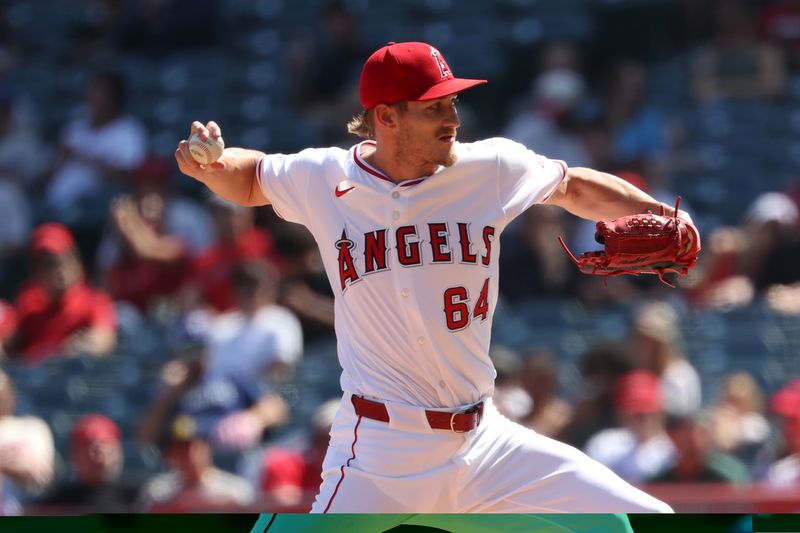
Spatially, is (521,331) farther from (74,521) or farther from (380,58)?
(74,521)

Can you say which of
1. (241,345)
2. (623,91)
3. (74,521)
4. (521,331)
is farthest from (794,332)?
(74,521)

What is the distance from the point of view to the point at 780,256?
7160mm

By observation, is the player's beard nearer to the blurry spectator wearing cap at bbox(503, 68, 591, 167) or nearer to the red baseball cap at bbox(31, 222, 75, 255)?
the red baseball cap at bbox(31, 222, 75, 255)

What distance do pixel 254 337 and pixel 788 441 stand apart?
2.69m

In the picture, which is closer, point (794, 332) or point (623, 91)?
point (794, 332)

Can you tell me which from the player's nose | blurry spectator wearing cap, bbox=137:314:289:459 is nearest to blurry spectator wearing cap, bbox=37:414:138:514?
blurry spectator wearing cap, bbox=137:314:289:459

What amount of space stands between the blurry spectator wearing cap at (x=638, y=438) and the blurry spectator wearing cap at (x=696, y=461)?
7cm

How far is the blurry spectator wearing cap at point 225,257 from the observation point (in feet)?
23.8

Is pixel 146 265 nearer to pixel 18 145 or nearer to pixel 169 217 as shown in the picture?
pixel 169 217

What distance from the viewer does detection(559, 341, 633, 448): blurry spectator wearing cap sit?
6.29 metres

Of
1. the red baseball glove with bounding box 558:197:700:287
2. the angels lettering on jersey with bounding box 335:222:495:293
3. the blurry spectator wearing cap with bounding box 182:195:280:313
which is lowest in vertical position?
the blurry spectator wearing cap with bounding box 182:195:280:313

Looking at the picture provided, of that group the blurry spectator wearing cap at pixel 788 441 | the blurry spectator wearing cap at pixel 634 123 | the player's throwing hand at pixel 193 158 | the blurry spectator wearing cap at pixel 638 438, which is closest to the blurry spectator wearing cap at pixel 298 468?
the blurry spectator wearing cap at pixel 638 438

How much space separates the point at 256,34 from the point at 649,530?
24.9 feet

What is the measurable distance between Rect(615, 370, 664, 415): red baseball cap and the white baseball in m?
3.18
